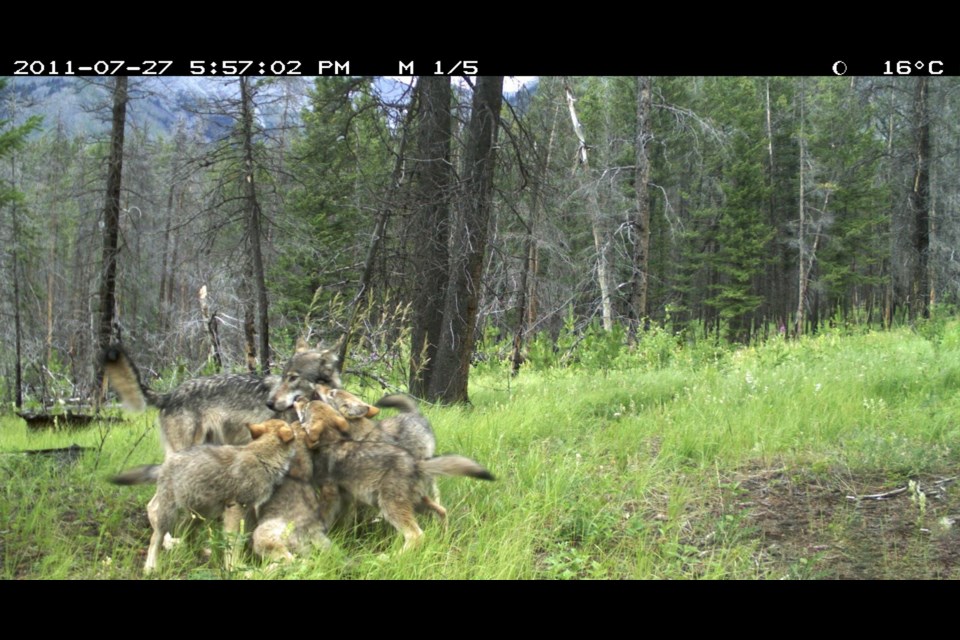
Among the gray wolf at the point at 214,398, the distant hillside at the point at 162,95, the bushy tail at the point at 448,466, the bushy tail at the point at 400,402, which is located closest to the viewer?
the bushy tail at the point at 448,466

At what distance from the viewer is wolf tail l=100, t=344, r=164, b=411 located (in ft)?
15.5

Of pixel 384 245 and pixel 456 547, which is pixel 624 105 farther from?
pixel 456 547

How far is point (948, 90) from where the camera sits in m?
20.6

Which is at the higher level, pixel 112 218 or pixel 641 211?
pixel 641 211

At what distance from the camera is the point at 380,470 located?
4258 mm

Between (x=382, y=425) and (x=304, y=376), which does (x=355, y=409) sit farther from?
(x=304, y=376)

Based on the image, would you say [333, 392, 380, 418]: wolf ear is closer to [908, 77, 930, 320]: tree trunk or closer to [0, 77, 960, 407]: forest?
[0, 77, 960, 407]: forest

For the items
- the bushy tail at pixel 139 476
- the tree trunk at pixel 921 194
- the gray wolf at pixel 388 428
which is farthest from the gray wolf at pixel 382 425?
the tree trunk at pixel 921 194

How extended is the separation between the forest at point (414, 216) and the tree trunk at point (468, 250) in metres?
0.03

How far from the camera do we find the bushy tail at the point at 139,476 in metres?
3.95

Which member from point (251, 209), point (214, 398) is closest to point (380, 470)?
point (214, 398)

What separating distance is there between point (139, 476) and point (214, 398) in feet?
3.72

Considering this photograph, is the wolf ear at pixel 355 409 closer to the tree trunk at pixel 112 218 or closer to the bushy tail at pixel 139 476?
the bushy tail at pixel 139 476

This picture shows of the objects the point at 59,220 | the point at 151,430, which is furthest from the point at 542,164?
the point at 59,220
